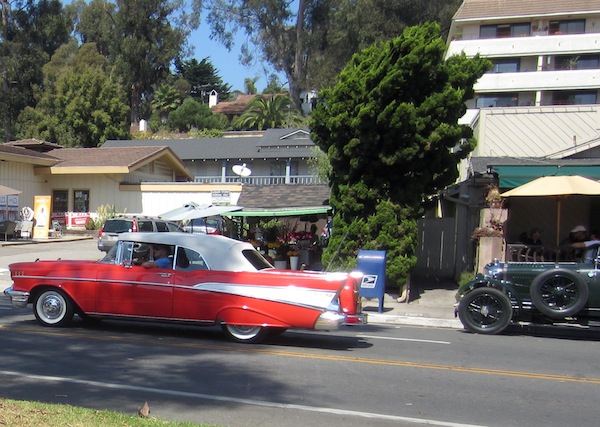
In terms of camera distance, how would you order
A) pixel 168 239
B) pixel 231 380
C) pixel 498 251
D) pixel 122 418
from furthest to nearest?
pixel 498 251 < pixel 168 239 < pixel 231 380 < pixel 122 418

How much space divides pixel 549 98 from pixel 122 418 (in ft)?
158

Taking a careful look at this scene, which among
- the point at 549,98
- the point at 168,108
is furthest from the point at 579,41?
the point at 168,108

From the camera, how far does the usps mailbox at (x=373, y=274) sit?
1410 cm

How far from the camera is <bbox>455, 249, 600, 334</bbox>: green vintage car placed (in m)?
10.8

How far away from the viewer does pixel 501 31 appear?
49.9m

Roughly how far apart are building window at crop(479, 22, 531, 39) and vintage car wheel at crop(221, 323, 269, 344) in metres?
45.4

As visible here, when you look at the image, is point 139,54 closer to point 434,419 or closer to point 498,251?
point 498,251

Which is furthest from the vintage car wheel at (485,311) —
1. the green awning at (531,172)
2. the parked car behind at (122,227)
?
the parked car behind at (122,227)

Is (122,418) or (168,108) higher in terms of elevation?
(168,108)

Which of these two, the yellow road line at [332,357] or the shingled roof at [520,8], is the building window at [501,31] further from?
the yellow road line at [332,357]

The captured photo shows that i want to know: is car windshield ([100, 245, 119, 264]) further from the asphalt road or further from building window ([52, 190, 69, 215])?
building window ([52, 190, 69, 215])

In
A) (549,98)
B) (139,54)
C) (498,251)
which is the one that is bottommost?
(498,251)

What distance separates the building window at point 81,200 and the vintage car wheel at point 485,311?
90.9ft

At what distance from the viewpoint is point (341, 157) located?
16406 millimetres
